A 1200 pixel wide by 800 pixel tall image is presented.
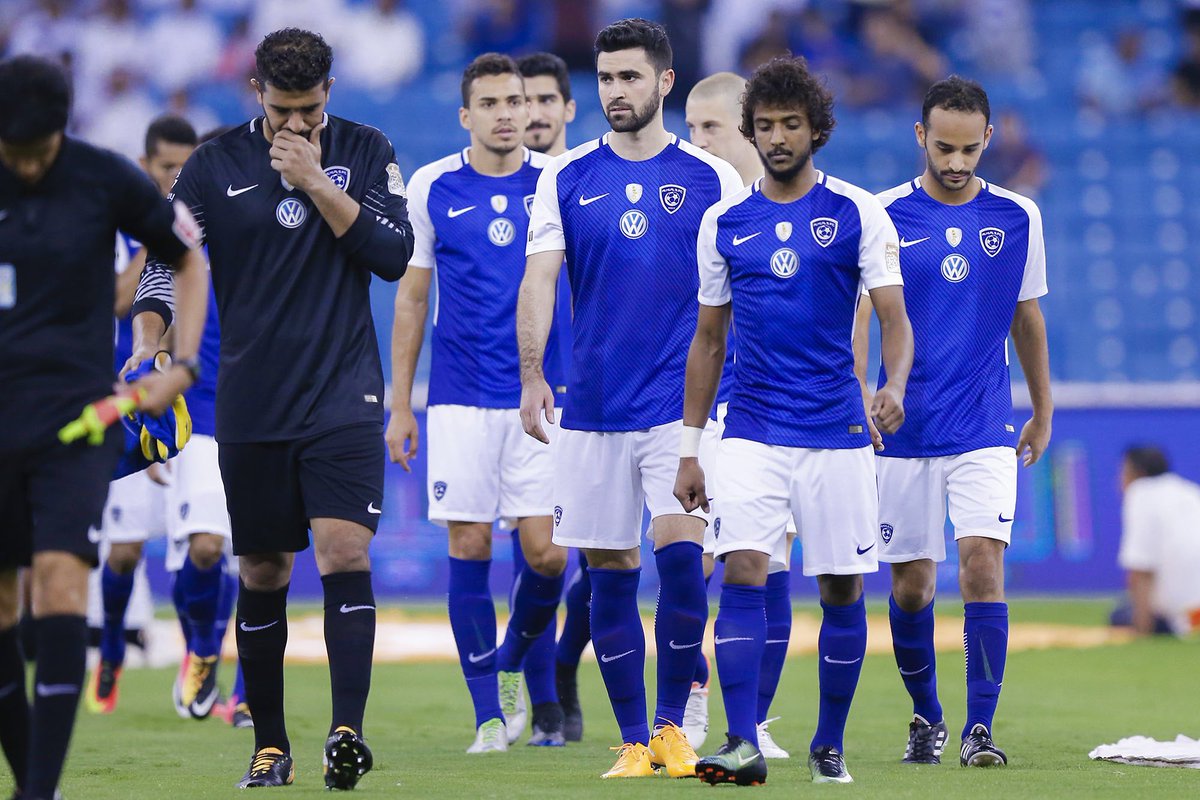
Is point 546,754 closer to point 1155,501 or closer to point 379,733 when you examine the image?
point 379,733

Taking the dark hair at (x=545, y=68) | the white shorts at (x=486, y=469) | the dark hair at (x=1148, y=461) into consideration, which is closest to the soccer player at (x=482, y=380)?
the white shorts at (x=486, y=469)

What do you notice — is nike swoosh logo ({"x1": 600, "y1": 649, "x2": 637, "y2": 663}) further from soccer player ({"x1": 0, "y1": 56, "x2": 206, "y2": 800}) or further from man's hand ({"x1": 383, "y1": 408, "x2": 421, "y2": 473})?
soccer player ({"x1": 0, "y1": 56, "x2": 206, "y2": 800})

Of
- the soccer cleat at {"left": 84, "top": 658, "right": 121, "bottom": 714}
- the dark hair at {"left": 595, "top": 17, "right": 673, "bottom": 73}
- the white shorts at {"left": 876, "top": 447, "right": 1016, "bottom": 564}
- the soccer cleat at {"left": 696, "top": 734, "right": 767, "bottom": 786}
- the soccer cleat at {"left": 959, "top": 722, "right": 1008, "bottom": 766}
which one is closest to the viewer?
the soccer cleat at {"left": 696, "top": 734, "right": 767, "bottom": 786}

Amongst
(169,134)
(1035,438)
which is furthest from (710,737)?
(169,134)

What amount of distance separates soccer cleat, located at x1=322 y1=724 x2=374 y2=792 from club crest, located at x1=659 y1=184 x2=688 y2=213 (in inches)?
94.2

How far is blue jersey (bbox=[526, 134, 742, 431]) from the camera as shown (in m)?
7.01

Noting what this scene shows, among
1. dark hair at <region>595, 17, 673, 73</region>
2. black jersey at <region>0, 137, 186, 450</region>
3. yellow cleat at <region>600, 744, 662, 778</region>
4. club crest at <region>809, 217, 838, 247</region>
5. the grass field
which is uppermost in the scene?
dark hair at <region>595, 17, 673, 73</region>

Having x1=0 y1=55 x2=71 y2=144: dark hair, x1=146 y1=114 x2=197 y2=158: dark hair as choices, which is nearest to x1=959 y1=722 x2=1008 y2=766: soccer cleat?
x1=0 y1=55 x2=71 y2=144: dark hair

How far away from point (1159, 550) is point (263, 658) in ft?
31.0

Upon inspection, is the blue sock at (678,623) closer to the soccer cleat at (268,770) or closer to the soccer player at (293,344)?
the soccer player at (293,344)

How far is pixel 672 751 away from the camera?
22.0 feet

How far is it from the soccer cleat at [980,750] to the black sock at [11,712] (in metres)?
3.49

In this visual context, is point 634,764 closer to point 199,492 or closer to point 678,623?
point 678,623

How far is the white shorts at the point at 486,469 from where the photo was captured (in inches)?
328
